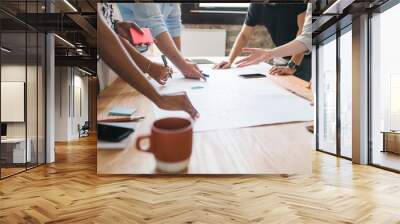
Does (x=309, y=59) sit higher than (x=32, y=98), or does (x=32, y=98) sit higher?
(x=309, y=59)

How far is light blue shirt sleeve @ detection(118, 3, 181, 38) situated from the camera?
6250mm

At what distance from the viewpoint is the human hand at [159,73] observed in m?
6.23

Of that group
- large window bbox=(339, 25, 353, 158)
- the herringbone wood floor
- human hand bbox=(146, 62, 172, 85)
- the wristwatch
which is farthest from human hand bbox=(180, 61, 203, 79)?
large window bbox=(339, 25, 353, 158)

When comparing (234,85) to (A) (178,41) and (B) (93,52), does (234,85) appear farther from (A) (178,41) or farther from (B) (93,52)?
(B) (93,52)

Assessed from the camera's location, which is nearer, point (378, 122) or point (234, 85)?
point (234, 85)

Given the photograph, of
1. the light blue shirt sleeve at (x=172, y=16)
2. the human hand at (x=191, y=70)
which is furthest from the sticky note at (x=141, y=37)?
the human hand at (x=191, y=70)

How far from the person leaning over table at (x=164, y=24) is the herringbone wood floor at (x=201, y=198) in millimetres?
1863

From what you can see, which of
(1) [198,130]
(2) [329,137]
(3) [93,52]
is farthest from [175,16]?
(3) [93,52]

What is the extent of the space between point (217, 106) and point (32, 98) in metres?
3.64

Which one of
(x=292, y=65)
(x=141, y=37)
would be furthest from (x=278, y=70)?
(x=141, y=37)

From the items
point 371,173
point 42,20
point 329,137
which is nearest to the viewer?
point 371,173

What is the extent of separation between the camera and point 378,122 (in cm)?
743

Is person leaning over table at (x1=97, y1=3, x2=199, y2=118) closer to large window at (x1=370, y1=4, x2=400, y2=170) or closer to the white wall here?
large window at (x1=370, y1=4, x2=400, y2=170)

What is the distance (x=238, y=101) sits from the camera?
20.5 ft
